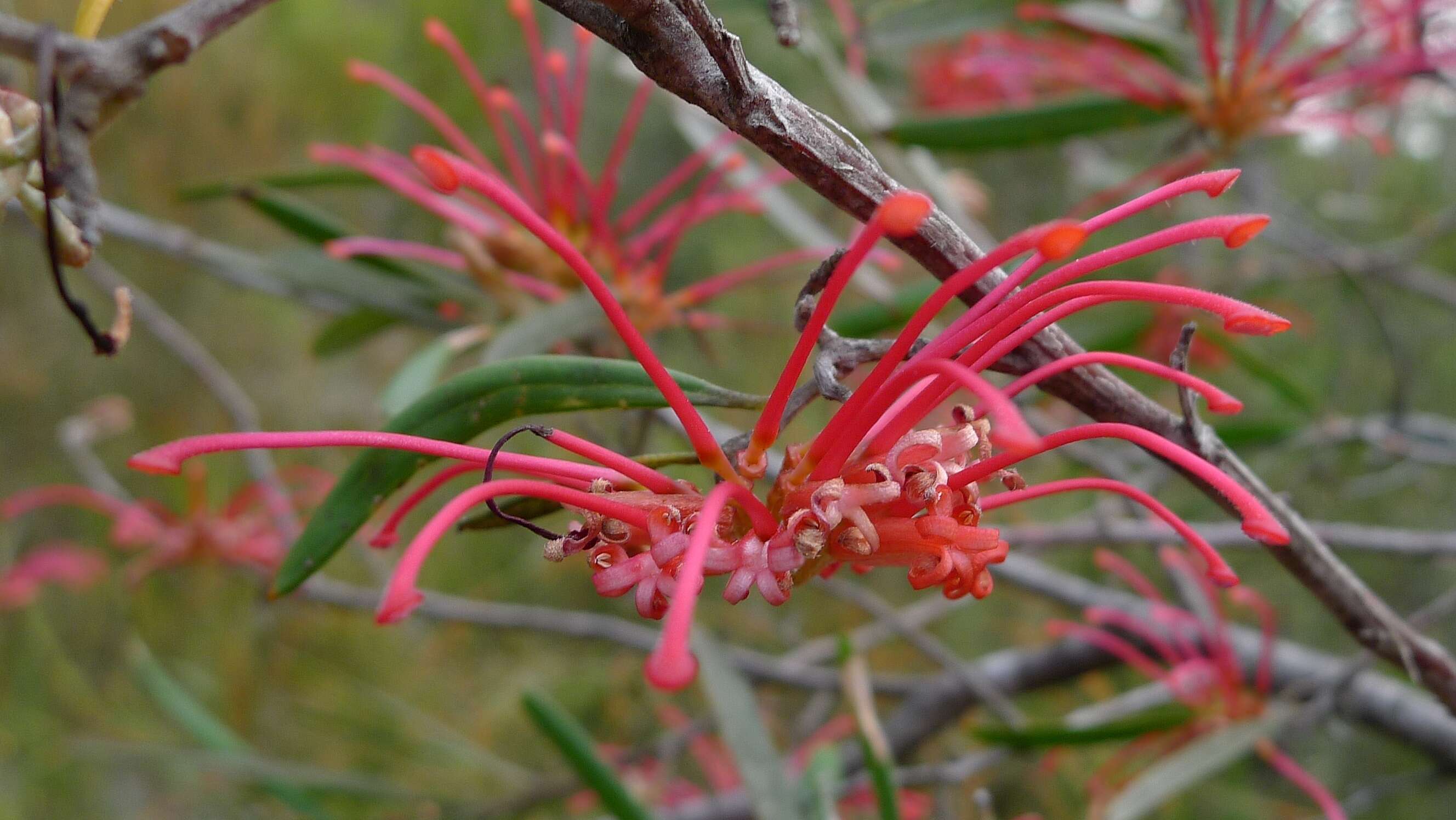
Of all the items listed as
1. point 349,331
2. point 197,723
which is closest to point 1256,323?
point 349,331

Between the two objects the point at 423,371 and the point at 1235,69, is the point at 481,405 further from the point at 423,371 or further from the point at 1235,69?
the point at 1235,69

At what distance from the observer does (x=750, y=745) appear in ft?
2.48

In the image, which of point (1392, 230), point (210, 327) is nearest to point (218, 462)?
point (210, 327)

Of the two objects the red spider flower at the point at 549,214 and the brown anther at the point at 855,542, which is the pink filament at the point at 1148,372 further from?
the red spider flower at the point at 549,214

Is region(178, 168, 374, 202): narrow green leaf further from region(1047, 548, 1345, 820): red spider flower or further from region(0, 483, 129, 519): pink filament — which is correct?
region(1047, 548, 1345, 820): red spider flower

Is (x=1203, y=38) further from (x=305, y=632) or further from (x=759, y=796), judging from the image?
(x=305, y=632)

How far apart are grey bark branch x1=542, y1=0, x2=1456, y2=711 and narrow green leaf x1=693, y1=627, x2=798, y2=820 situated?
0.43 metres

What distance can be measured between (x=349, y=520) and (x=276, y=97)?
1470mm

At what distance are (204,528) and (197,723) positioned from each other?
0.33 m

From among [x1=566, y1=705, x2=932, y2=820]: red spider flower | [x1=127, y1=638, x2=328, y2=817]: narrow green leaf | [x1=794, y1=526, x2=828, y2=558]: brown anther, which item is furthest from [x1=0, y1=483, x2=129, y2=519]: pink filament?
[x1=794, y1=526, x2=828, y2=558]: brown anther

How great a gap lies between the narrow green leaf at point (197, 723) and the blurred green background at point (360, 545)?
39 mm

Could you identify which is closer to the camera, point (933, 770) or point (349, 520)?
point (349, 520)

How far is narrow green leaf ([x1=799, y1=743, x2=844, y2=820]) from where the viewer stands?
2.40 feet

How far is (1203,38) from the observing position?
2.97ft
